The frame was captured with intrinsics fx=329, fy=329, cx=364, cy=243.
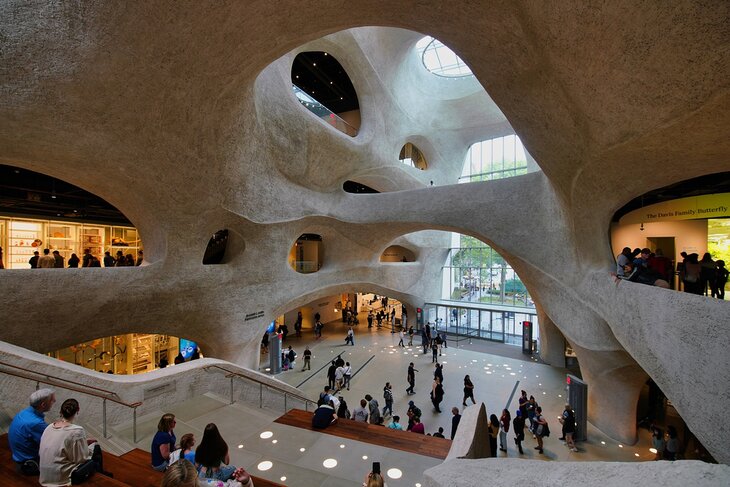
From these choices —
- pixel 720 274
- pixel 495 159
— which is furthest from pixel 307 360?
pixel 495 159

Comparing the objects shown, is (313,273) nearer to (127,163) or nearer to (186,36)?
(127,163)

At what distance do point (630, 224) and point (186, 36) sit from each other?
13.3 metres

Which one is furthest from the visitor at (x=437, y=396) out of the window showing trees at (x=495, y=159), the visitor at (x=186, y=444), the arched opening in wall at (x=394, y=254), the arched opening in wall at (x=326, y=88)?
the window showing trees at (x=495, y=159)

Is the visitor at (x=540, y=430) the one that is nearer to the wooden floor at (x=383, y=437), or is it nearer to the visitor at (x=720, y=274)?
the wooden floor at (x=383, y=437)

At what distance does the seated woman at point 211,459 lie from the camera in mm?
3021

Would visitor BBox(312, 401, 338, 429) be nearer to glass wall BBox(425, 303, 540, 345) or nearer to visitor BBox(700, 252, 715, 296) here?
visitor BBox(700, 252, 715, 296)

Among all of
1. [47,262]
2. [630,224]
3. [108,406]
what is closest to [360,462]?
[108,406]

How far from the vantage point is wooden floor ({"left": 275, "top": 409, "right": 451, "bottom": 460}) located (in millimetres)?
5402

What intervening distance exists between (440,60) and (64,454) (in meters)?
28.1

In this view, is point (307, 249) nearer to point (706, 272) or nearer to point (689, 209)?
point (689, 209)

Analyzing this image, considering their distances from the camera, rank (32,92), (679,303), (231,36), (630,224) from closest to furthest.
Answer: (679,303), (32,92), (231,36), (630,224)

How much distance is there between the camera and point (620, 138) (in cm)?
540

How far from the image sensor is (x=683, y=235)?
30.6ft

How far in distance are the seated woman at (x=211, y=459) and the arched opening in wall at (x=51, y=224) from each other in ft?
27.5
